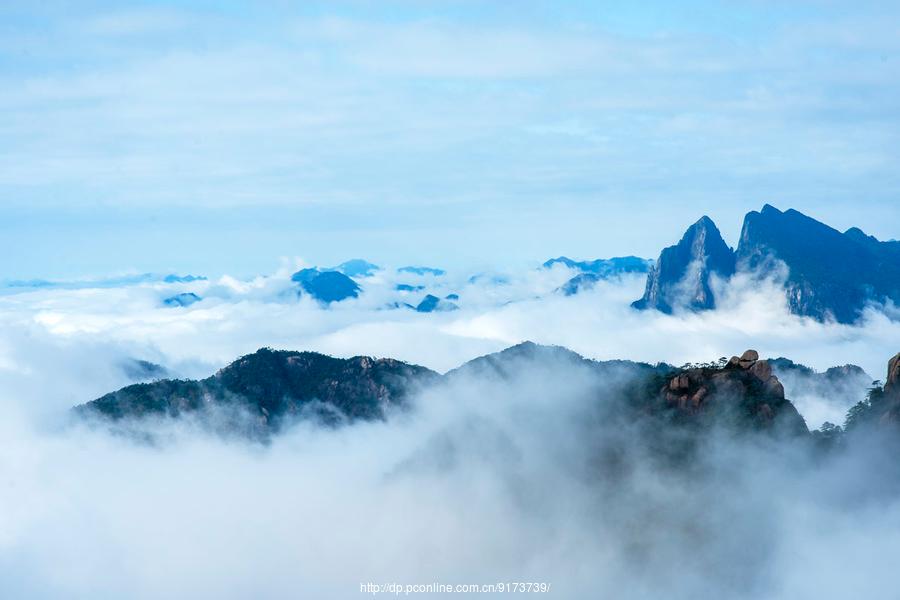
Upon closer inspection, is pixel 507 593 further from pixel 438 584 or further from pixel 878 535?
pixel 878 535

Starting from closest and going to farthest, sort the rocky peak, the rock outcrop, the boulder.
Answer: the rocky peak → the rock outcrop → the boulder

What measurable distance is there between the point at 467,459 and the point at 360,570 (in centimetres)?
3147

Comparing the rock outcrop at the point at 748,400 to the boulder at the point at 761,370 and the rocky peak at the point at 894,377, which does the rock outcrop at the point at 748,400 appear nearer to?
the boulder at the point at 761,370

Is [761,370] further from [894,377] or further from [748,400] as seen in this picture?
[894,377]

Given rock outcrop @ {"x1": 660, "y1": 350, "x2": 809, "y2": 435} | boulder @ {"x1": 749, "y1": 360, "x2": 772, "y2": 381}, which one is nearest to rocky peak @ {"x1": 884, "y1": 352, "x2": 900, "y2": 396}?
rock outcrop @ {"x1": 660, "y1": 350, "x2": 809, "y2": 435}

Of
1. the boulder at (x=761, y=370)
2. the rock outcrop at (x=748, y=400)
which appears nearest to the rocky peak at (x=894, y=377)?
the rock outcrop at (x=748, y=400)

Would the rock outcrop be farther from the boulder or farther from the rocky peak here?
the rocky peak

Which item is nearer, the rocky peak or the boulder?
the rocky peak

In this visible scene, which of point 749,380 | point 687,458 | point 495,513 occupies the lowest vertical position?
point 495,513

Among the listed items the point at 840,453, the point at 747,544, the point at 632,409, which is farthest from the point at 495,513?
the point at 840,453

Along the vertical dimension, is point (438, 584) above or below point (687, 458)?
below

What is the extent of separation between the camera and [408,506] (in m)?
191

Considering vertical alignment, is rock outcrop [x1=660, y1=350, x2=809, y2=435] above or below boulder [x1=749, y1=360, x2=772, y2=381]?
below

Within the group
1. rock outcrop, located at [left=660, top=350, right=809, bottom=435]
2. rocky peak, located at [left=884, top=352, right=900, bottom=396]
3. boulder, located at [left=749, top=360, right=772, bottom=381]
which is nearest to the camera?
rocky peak, located at [left=884, top=352, right=900, bottom=396]
